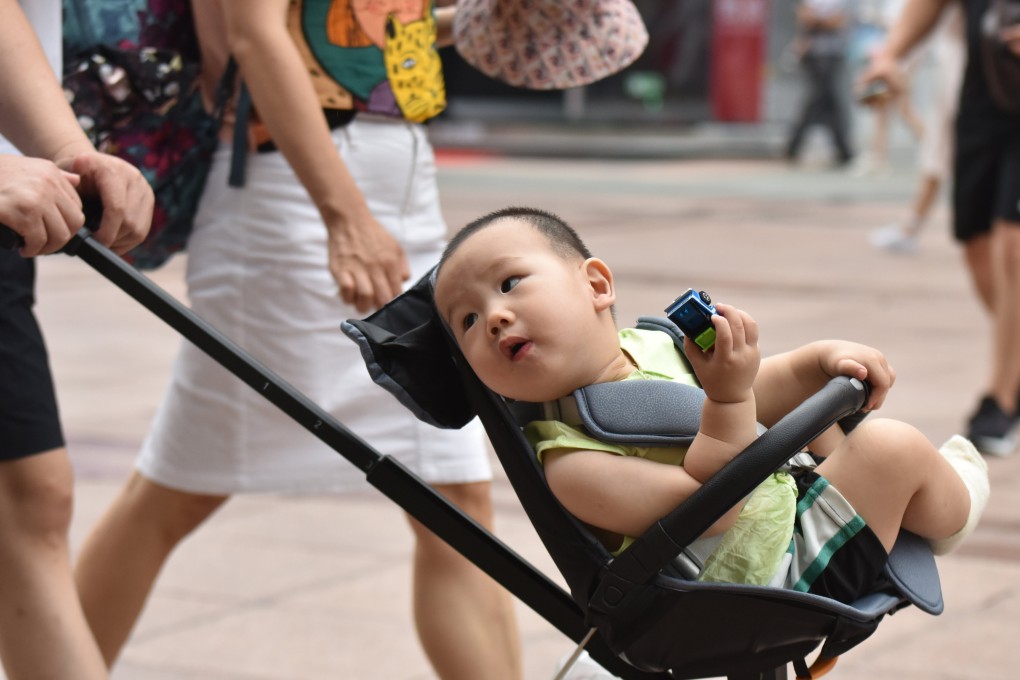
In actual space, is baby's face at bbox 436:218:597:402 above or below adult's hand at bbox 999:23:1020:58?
above

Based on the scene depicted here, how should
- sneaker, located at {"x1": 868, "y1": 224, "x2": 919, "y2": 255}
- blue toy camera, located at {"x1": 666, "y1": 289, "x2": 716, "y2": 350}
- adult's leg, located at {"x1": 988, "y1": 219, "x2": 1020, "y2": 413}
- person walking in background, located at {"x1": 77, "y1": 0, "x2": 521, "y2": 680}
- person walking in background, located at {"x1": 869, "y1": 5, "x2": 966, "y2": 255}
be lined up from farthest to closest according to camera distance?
sneaker, located at {"x1": 868, "y1": 224, "x2": 919, "y2": 255} → person walking in background, located at {"x1": 869, "y1": 5, "x2": 966, "y2": 255} → adult's leg, located at {"x1": 988, "y1": 219, "x2": 1020, "y2": 413} → person walking in background, located at {"x1": 77, "y1": 0, "x2": 521, "y2": 680} → blue toy camera, located at {"x1": 666, "y1": 289, "x2": 716, "y2": 350}

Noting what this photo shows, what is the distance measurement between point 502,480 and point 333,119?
2538mm

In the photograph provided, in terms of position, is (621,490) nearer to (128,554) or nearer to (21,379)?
(21,379)

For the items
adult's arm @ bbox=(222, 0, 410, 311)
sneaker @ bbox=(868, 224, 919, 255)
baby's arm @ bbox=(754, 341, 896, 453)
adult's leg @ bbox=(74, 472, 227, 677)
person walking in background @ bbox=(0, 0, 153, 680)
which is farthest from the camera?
sneaker @ bbox=(868, 224, 919, 255)

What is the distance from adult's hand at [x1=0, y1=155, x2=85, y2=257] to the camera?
2.04 metres

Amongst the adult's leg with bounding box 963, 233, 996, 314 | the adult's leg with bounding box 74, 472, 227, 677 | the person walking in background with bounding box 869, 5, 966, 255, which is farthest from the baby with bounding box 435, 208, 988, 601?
the person walking in background with bounding box 869, 5, 966, 255

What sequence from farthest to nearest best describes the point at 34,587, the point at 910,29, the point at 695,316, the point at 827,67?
1. the point at 827,67
2. the point at 910,29
3. the point at 34,587
4. the point at 695,316

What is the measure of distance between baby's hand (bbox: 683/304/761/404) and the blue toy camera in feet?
0.06

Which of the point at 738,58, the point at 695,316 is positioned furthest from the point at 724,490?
the point at 738,58

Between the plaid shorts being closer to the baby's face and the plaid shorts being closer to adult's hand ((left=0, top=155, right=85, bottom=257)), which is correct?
the baby's face

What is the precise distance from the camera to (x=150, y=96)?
2.82 meters

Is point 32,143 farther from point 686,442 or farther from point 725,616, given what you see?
point 725,616

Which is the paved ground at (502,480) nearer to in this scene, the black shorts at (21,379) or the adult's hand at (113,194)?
the black shorts at (21,379)

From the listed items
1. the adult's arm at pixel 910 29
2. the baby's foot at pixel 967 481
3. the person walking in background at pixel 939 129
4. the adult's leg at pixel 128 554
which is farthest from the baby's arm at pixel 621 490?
the person walking in background at pixel 939 129
